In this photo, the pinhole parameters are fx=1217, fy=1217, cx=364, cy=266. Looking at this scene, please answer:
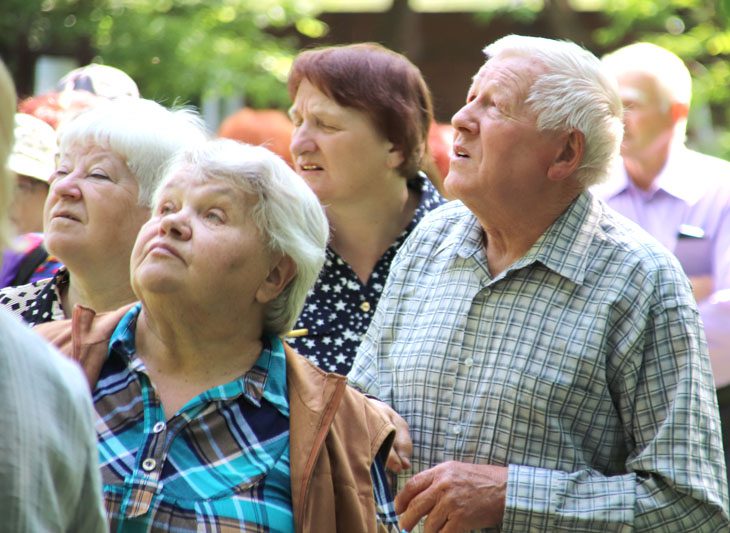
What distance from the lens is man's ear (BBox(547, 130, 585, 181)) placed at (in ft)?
11.5

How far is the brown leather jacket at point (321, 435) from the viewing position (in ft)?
9.50

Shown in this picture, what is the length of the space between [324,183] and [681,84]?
199cm

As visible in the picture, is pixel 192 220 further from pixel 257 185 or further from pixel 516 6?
pixel 516 6

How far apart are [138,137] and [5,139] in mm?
2056

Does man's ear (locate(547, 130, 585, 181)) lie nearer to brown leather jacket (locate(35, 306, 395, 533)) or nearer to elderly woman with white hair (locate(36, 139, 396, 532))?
elderly woman with white hair (locate(36, 139, 396, 532))

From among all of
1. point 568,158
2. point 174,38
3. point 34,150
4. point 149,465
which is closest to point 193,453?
point 149,465

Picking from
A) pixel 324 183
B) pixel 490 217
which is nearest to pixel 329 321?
pixel 324 183

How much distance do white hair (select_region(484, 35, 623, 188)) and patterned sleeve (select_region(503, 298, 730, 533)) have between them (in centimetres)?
54

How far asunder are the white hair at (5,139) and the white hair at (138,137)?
6.48ft

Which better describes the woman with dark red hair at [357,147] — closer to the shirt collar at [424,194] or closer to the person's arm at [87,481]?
the shirt collar at [424,194]

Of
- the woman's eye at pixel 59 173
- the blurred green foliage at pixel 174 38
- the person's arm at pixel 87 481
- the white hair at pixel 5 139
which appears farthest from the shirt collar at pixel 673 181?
the blurred green foliage at pixel 174 38

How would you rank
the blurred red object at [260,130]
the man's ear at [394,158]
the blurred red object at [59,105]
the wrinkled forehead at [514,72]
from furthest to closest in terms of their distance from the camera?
the blurred red object at [260,130] → the blurred red object at [59,105] → the man's ear at [394,158] → the wrinkled forehead at [514,72]

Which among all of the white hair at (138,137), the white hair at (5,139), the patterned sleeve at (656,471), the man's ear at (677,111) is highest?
the white hair at (5,139)

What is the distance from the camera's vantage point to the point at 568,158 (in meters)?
3.54
